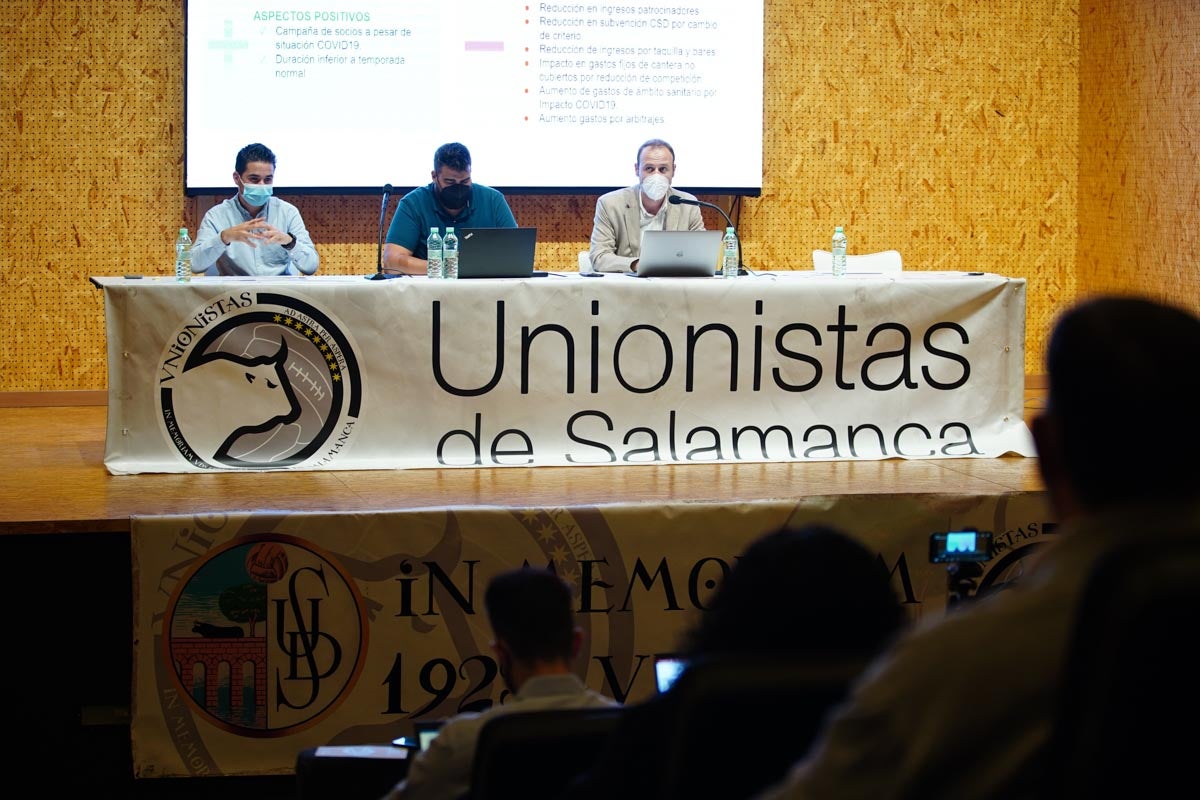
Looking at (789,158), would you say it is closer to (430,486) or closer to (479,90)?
(479,90)

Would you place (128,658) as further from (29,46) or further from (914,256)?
(914,256)

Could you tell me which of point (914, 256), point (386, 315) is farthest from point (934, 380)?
point (914, 256)

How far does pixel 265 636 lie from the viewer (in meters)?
3.09

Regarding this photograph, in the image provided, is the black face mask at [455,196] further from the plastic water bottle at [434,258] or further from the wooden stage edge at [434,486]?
the wooden stage edge at [434,486]

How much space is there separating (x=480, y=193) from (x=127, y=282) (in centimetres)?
158

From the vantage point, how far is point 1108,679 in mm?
750

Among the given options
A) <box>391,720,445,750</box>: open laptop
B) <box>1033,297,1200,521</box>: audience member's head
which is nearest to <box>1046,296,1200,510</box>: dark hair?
<box>1033,297,1200,521</box>: audience member's head

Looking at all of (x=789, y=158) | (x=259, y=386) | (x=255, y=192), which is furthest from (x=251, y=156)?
(x=789, y=158)

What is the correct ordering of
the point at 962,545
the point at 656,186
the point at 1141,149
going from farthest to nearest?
the point at 1141,149 < the point at 656,186 < the point at 962,545

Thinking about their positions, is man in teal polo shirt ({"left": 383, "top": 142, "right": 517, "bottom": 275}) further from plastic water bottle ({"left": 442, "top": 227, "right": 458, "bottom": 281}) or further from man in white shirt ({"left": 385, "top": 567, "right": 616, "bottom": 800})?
man in white shirt ({"left": 385, "top": 567, "right": 616, "bottom": 800})

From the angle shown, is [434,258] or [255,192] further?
[255,192]

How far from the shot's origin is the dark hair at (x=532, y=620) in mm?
1735

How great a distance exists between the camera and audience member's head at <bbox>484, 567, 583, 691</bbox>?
1.74 meters

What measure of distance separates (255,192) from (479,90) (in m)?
1.61
